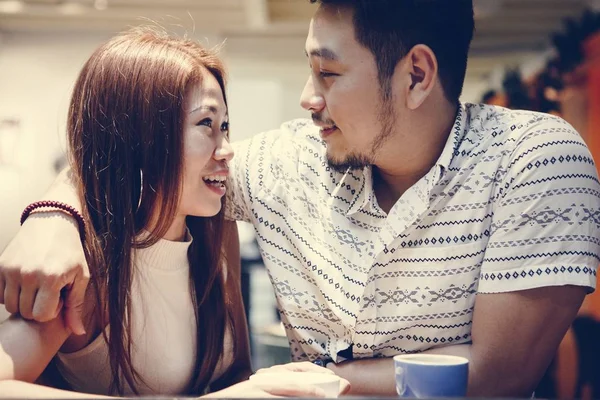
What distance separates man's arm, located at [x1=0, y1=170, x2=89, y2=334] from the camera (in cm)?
124

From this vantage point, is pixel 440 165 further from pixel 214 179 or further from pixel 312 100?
pixel 214 179

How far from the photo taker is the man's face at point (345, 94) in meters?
1.80

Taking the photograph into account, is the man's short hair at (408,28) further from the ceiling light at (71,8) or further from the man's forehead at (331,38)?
the ceiling light at (71,8)

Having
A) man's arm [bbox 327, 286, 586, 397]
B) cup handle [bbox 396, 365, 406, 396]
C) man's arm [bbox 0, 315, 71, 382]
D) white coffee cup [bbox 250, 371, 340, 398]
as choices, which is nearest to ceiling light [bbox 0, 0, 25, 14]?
man's arm [bbox 0, 315, 71, 382]

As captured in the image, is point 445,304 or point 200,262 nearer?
point 445,304

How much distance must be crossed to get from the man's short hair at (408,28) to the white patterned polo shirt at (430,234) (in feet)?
0.59

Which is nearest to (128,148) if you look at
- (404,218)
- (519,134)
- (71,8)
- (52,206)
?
(52,206)

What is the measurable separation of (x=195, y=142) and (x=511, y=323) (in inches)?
32.1

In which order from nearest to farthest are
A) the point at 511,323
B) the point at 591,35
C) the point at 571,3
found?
1. the point at 511,323
2. the point at 591,35
3. the point at 571,3

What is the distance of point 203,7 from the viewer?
6422 mm

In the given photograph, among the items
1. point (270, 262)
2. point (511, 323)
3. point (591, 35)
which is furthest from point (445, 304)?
point (591, 35)

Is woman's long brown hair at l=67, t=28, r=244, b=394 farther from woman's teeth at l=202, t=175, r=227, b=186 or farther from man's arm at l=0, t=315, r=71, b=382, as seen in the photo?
man's arm at l=0, t=315, r=71, b=382

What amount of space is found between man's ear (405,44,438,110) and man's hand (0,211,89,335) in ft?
3.07

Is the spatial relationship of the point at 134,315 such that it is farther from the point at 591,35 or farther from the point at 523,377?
the point at 591,35
